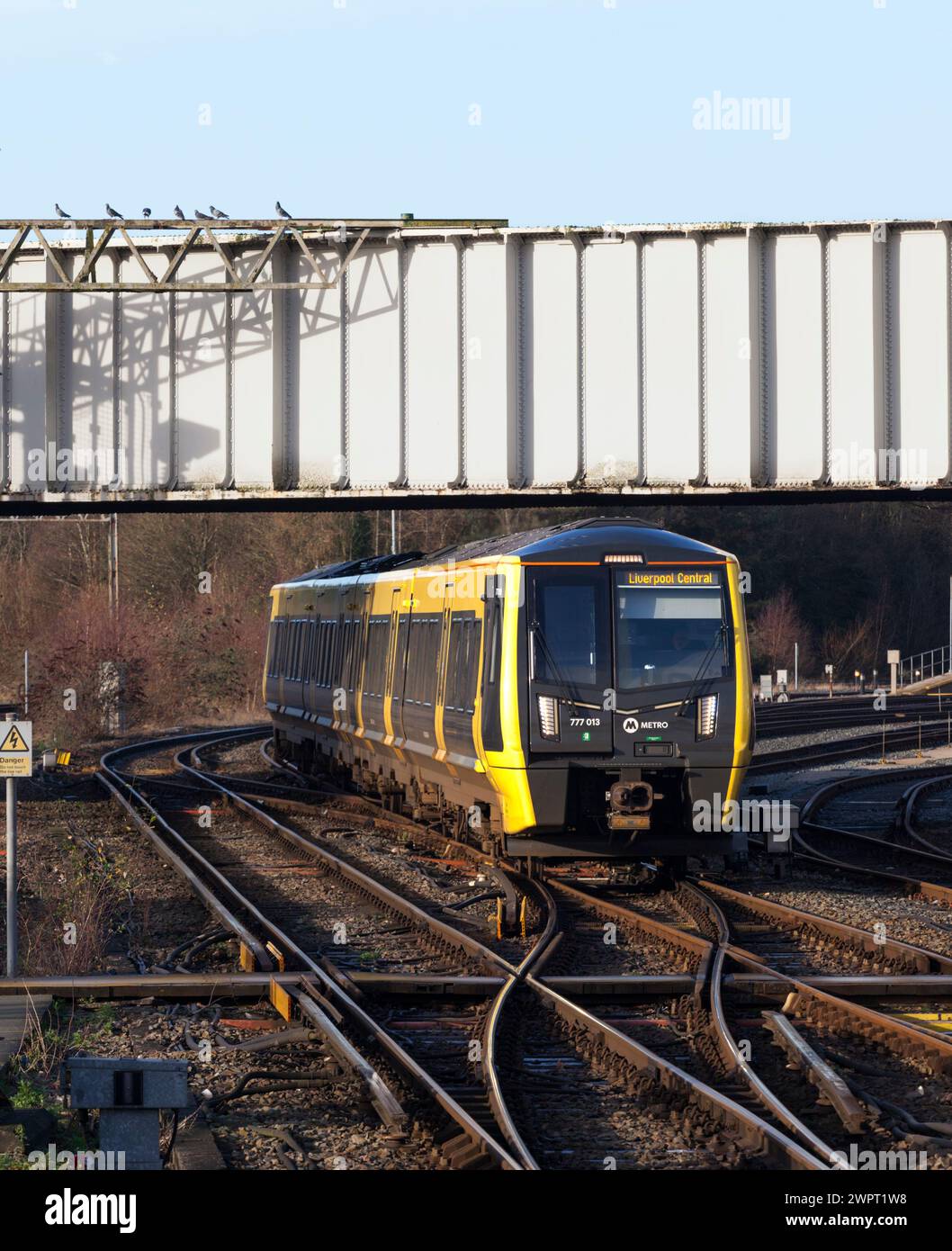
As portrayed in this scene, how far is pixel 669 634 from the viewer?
46.8ft

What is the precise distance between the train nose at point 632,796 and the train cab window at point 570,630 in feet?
2.98

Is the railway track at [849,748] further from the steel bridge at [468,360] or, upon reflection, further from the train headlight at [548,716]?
the train headlight at [548,716]

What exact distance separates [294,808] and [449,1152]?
54.4 feet

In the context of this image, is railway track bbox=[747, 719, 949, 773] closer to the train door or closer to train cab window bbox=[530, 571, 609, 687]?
the train door

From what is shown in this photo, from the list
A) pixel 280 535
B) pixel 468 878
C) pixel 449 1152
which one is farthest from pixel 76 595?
pixel 449 1152

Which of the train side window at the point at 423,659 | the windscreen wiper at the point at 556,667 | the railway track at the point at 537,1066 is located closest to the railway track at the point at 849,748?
the train side window at the point at 423,659

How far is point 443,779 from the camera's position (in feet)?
56.2

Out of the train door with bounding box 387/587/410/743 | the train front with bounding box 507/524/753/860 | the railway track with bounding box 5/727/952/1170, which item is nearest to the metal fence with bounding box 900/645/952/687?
the train door with bounding box 387/587/410/743

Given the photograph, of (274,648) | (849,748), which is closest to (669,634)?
(274,648)

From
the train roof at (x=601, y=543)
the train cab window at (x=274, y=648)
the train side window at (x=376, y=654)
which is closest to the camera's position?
the train roof at (x=601, y=543)

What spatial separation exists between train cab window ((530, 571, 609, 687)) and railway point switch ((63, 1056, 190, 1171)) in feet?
26.6

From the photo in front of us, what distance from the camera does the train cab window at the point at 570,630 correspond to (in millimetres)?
14117

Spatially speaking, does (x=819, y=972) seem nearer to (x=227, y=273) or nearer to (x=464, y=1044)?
(x=464, y=1044)

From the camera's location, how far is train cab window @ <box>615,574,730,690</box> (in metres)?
14.2
